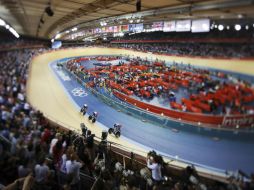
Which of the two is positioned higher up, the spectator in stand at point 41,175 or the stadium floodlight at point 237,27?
the stadium floodlight at point 237,27

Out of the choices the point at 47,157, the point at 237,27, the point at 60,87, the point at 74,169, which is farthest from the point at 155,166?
the point at 47,157

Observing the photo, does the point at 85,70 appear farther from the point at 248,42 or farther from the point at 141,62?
the point at 248,42

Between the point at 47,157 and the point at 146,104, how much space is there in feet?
11.4

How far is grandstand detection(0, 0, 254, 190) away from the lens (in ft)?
10.6

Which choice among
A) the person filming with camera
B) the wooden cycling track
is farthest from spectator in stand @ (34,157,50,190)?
the person filming with camera

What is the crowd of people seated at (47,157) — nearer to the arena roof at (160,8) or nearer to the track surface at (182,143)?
the track surface at (182,143)

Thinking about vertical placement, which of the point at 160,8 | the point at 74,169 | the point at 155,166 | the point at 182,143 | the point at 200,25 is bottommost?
the point at 74,169

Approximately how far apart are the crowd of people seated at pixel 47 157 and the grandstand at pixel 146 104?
22 mm

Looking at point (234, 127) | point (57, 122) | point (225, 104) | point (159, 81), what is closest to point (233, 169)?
point (234, 127)

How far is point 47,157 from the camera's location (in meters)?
6.52

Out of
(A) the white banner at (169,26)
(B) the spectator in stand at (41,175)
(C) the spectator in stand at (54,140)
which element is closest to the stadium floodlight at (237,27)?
(A) the white banner at (169,26)

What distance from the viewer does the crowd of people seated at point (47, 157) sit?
4.25 m

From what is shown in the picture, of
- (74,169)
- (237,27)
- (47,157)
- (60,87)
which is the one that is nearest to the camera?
(237,27)

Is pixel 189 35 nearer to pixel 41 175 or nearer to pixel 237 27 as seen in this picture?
pixel 237 27
